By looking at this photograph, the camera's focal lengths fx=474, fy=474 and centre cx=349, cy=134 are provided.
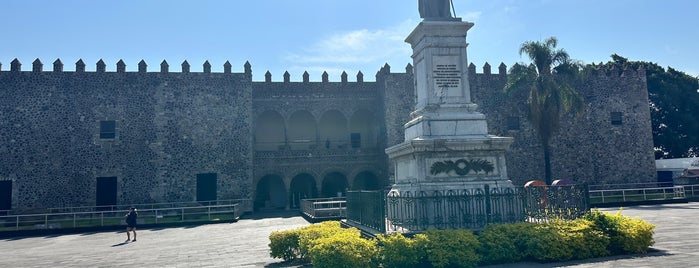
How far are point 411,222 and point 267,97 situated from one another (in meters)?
26.2

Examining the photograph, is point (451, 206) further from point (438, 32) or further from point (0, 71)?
point (0, 71)

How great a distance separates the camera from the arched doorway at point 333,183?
36.4 meters

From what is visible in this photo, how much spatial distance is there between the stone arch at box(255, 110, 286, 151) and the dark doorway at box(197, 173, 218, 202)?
6348mm

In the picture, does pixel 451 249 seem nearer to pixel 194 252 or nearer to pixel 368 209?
pixel 368 209

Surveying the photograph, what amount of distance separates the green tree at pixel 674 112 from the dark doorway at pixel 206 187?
1486 inches

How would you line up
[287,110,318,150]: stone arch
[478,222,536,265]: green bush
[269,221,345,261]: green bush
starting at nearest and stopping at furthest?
[478,222,536,265]: green bush
[269,221,345,261]: green bush
[287,110,318,150]: stone arch

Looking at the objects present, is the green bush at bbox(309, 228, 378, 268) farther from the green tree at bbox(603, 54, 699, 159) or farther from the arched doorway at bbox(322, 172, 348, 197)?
the green tree at bbox(603, 54, 699, 159)

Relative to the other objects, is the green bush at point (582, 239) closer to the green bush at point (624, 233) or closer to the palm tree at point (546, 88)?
the green bush at point (624, 233)

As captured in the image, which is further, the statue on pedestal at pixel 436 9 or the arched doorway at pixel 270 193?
the arched doorway at pixel 270 193

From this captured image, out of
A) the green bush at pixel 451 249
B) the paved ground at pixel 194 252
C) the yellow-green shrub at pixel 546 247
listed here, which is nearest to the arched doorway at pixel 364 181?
the paved ground at pixel 194 252

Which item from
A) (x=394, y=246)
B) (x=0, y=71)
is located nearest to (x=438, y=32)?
(x=394, y=246)

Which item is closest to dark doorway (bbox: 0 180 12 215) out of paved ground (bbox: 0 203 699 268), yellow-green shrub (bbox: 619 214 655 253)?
paved ground (bbox: 0 203 699 268)

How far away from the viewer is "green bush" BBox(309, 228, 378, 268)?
7.19 meters

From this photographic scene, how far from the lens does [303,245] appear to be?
8.98 meters
